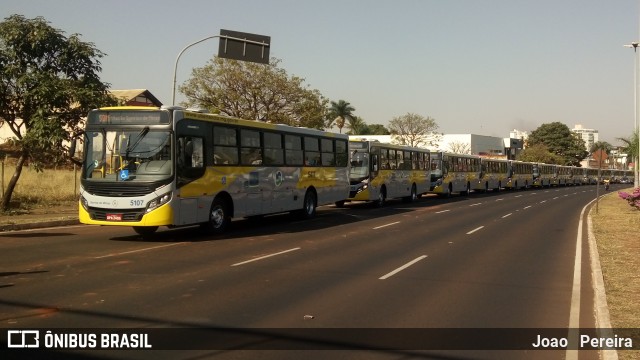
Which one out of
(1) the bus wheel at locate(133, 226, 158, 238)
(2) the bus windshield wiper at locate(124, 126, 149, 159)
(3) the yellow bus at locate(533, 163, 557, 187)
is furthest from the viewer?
(3) the yellow bus at locate(533, 163, 557, 187)

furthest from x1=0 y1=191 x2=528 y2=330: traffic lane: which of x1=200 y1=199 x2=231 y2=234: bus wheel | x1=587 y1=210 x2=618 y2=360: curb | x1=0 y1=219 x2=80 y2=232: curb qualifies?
x1=587 y1=210 x2=618 y2=360: curb

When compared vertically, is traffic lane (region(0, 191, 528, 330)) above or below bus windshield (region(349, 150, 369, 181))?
below

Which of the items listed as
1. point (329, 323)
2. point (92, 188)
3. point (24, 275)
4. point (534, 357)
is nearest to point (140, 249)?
point (92, 188)

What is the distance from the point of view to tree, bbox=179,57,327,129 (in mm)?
43688

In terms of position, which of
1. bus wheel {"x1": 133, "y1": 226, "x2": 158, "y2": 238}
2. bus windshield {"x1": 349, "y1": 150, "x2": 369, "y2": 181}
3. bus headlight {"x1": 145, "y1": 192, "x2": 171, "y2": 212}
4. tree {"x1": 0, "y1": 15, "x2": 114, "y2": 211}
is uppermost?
tree {"x1": 0, "y1": 15, "x2": 114, "y2": 211}

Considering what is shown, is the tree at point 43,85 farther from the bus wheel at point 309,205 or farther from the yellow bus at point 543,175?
the yellow bus at point 543,175

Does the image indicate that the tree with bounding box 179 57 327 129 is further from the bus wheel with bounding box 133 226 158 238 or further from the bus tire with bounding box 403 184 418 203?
the bus wheel with bounding box 133 226 158 238

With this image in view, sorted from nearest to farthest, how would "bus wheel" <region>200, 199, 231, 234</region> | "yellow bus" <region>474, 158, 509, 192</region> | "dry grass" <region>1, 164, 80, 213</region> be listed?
"bus wheel" <region>200, 199, 231, 234</region> → "dry grass" <region>1, 164, 80, 213</region> → "yellow bus" <region>474, 158, 509, 192</region>

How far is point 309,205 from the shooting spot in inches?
868

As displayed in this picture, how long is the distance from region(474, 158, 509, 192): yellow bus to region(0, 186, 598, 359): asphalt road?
34.8 metres

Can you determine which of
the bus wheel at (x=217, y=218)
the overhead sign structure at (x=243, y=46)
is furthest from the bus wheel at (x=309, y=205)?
the overhead sign structure at (x=243, y=46)

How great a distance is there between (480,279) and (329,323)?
420 centimetres

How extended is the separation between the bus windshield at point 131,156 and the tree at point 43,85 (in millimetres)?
6611

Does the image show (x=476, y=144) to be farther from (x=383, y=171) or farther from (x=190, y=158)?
A: (x=190, y=158)
